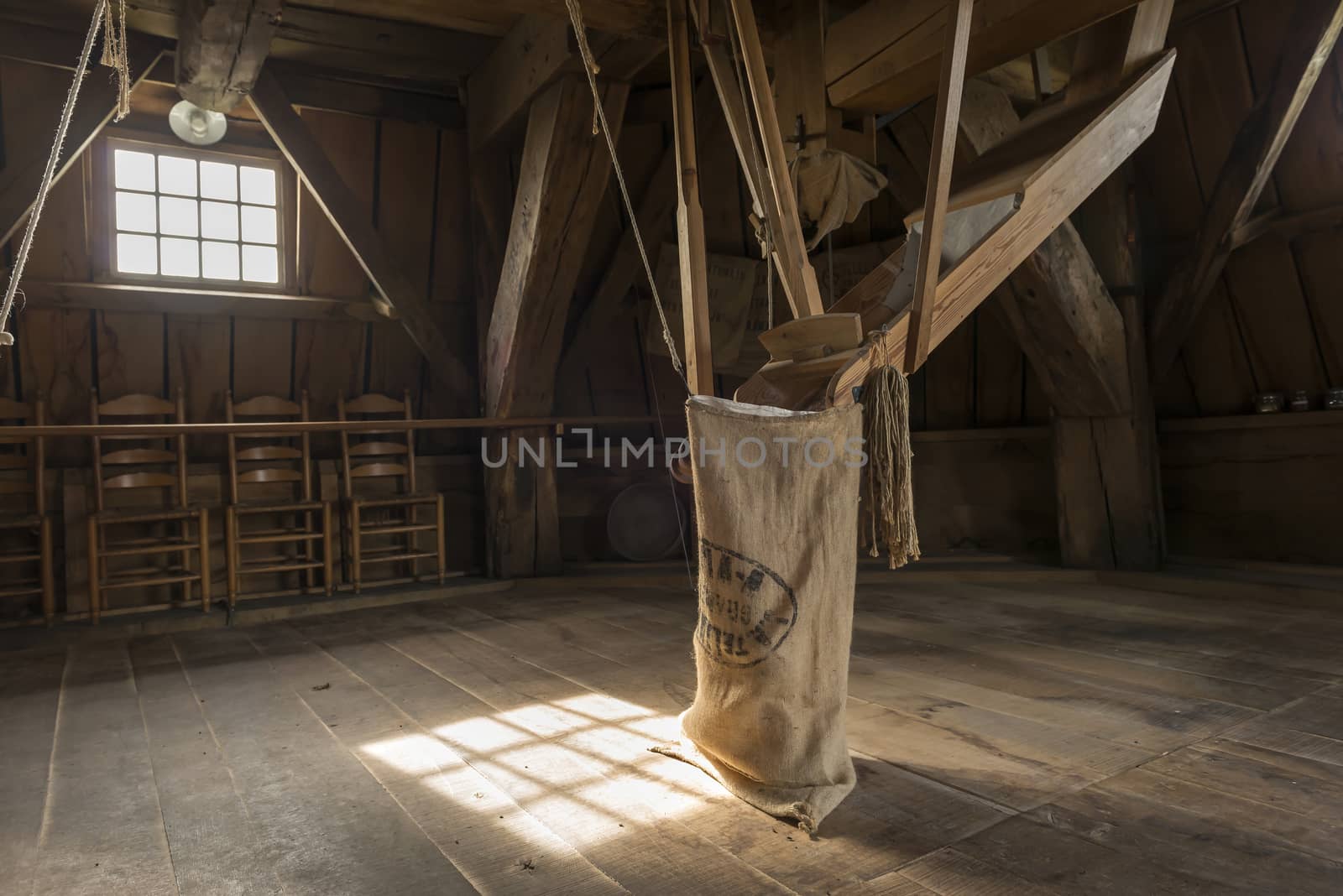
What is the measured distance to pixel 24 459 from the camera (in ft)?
13.0

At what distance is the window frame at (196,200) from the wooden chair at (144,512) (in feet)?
1.78

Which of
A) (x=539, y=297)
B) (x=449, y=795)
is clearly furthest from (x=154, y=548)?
(x=449, y=795)

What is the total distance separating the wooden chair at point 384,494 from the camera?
4395 millimetres

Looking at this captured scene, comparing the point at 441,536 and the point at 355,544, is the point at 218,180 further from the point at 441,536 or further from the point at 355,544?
the point at 441,536

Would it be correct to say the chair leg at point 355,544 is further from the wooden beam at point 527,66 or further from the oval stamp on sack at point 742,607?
the oval stamp on sack at point 742,607

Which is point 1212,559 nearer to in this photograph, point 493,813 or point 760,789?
point 760,789

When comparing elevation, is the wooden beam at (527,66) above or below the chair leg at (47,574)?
above

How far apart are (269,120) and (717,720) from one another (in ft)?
10.9

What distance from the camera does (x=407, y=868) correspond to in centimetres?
155

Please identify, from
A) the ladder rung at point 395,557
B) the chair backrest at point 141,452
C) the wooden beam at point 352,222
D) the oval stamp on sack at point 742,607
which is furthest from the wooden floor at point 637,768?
the wooden beam at point 352,222

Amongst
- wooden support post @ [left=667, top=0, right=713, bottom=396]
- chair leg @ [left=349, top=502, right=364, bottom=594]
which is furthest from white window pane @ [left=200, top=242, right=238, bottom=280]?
wooden support post @ [left=667, top=0, right=713, bottom=396]

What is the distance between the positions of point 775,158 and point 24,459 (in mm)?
3629

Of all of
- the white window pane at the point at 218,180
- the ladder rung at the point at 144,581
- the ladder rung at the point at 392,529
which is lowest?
the ladder rung at the point at 144,581

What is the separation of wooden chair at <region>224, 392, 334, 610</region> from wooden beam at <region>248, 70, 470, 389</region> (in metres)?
0.69
